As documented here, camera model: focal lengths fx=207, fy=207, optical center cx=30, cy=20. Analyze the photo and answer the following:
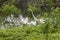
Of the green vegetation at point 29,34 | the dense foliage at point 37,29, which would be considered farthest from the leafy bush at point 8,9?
the green vegetation at point 29,34

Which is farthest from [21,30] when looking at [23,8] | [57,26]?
[23,8]

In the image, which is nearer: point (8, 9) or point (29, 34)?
point (29, 34)

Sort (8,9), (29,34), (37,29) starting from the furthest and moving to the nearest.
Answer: (8,9) < (37,29) < (29,34)

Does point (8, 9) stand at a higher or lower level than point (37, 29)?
higher

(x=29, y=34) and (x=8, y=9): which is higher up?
(x=8, y=9)

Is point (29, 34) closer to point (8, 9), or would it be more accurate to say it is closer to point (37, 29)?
point (37, 29)

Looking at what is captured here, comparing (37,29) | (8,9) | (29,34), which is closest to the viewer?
(29,34)

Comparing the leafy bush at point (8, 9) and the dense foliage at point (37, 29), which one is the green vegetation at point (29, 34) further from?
the leafy bush at point (8, 9)

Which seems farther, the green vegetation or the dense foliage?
the green vegetation

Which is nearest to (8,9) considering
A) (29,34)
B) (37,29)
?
(37,29)

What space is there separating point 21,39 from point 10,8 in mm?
1662

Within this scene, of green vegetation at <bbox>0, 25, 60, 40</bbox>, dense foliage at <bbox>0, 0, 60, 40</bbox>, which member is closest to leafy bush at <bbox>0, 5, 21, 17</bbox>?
dense foliage at <bbox>0, 0, 60, 40</bbox>

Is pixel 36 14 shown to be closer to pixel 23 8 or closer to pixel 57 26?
pixel 23 8

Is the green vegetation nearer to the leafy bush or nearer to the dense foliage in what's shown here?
the dense foliage
